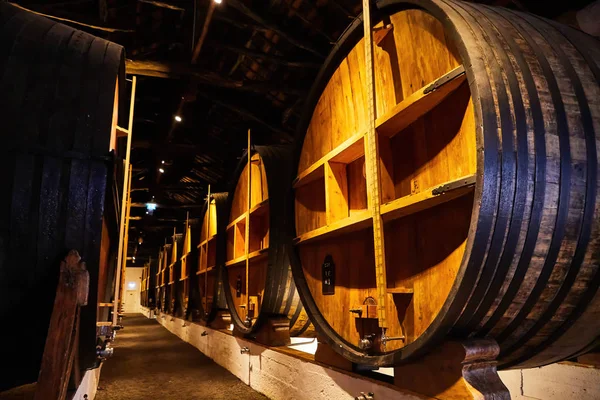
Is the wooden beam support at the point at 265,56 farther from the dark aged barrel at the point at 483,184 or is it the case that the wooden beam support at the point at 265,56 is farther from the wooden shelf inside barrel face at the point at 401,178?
the dark aged barrel at the point at 483,184

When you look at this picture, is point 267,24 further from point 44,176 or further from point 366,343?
point 366,343

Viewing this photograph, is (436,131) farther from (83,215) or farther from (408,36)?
(83,215)

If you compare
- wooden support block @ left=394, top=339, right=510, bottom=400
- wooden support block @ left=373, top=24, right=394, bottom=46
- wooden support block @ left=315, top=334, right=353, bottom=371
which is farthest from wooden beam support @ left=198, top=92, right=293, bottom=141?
wooden support block @ left=394, top=339, right=510, bottom=400

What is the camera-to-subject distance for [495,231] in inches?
64.2

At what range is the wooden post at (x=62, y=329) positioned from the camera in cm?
176

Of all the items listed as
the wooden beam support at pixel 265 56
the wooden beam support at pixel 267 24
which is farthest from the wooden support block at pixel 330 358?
the wooden beam support at pixel 265 56

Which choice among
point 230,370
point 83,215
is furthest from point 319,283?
point 230,370

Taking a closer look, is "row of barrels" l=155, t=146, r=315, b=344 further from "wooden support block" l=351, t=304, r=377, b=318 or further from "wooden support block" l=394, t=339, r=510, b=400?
"wooden support block" l=394, t=339, r=510, b=400

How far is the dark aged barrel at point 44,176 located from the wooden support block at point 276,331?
2382 millimetres

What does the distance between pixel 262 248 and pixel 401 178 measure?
2.83 metres

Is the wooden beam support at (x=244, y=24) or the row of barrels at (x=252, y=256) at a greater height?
the wooden beam support at (x=244, y=24)

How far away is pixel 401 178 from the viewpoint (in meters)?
2.39

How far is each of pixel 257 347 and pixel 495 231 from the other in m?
3.87

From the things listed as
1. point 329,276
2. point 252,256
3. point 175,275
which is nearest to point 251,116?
point 252,256
